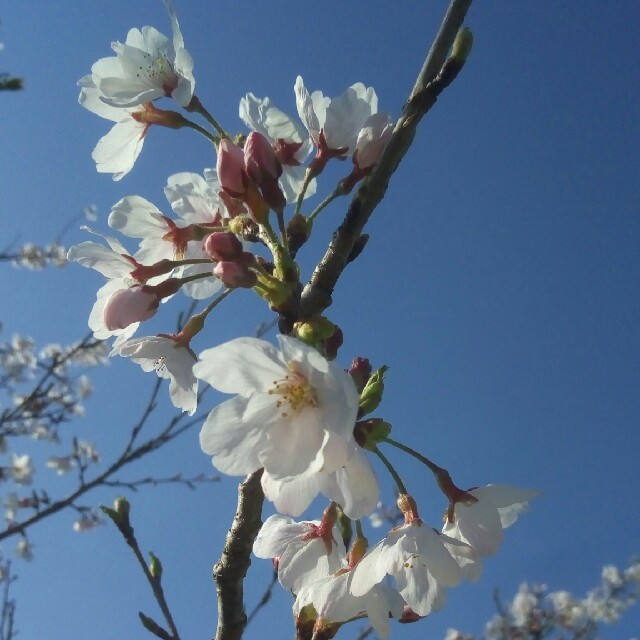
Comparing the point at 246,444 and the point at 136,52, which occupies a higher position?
the point at 136,52

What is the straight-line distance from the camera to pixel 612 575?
34.8ft

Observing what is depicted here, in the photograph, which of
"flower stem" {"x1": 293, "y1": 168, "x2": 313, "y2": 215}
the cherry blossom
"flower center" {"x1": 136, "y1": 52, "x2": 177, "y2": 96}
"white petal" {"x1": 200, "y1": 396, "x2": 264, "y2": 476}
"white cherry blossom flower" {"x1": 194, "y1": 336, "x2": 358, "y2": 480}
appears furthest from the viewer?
the cherry blossom

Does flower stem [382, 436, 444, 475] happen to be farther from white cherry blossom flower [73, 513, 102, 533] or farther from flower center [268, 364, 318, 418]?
white cherry blossom flower [73, 513, 102, 533]

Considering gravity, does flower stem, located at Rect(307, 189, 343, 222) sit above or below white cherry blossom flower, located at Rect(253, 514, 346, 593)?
above

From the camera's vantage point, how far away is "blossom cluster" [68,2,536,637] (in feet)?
3.95

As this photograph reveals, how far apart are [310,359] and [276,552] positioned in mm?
653

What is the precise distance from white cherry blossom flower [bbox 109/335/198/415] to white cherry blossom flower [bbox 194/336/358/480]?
0.23m

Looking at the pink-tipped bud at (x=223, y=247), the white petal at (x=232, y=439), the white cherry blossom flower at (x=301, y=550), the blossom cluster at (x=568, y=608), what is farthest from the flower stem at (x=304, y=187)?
the blossom cluster at (x=568, y=608)

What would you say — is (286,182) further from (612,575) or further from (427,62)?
(612,575)

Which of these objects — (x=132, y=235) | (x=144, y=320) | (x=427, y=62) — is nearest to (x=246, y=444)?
(x=144, y=320)

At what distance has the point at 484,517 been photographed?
149 cm

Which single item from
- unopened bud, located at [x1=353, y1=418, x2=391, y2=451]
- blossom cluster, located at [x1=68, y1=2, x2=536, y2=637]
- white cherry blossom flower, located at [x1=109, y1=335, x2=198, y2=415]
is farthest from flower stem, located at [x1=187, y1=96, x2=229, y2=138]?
unopened bud, located at [x1=353, y1=418, x2=391, y2=451]

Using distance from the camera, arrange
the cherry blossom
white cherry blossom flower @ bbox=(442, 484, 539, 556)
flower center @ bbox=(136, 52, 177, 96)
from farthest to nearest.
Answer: the cherry blossom, flower center @ bbox=(136, 52, 177, 96), white cherry blossom flower @ bbox=(442, 484, 539, 556)

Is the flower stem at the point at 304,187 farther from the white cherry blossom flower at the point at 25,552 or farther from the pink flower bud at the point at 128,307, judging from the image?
the white cherry blossom flower at the point at 25,552
